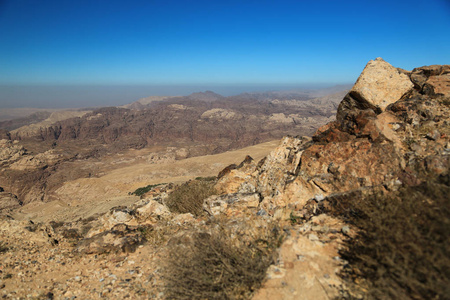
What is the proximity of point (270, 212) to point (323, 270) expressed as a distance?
189 centimetres

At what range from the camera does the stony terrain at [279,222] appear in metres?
2.87

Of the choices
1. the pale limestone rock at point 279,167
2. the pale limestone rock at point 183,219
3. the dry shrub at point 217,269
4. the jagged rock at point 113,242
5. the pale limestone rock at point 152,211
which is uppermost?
the pale limestone rock at point 279,167

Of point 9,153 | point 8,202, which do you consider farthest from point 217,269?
point 9,153

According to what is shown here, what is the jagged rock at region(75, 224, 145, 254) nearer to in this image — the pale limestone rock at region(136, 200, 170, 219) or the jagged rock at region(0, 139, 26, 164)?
the pale limestone rock at region(136, 200, 170, 219)

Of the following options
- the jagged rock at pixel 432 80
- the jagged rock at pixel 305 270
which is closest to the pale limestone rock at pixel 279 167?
the jagged rock at pixel 305 270

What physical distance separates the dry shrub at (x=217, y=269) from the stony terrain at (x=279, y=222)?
26mm

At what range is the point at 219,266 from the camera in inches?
111

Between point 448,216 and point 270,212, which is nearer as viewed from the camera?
point 448,216

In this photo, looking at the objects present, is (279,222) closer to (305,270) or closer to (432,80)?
(305,270)

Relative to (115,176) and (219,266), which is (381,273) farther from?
(115,176)

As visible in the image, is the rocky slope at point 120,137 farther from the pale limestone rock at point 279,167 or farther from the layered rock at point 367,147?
the layered rock at point 367,147

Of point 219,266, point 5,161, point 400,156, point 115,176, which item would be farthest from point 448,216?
point 5,161

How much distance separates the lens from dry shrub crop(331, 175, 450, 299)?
204 centimetres

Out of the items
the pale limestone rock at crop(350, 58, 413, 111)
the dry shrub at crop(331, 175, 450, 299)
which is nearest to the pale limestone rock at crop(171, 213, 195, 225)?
the dry shrub at crop(331, 175, 450, 299)
